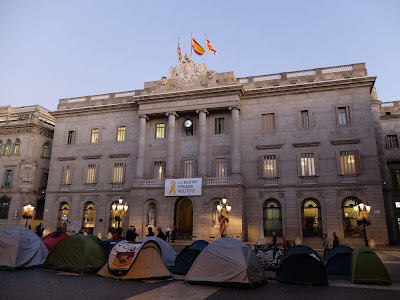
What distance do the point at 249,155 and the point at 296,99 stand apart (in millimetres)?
7311

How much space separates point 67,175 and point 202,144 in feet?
56.2

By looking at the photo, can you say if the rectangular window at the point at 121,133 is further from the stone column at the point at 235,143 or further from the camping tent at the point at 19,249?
the camping tent at the point at 19,249

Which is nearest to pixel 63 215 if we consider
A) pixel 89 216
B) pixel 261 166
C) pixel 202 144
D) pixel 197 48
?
pixel 89 216

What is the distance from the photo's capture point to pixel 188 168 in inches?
1316

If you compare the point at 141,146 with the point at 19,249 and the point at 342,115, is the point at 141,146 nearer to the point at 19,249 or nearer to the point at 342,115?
the point at 19,249

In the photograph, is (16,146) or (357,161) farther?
(16,146)

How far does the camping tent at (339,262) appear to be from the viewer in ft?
49.6

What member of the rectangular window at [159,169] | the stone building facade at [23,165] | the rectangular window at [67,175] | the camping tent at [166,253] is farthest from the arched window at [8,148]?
the camping tent at [166,253]

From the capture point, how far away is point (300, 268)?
12680 mm

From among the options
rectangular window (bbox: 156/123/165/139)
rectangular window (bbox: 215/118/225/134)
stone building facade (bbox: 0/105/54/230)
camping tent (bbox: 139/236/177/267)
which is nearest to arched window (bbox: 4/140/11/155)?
stone building facade (bbox: 0/105/54/230)

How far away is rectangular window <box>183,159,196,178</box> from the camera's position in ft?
109

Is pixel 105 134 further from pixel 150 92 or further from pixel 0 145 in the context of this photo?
pixel 0 145

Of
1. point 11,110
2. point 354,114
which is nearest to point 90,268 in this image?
point 354,114

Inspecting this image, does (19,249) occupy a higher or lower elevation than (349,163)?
lower
